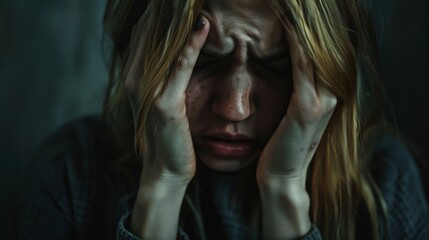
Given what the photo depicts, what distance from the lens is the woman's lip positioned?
2.71 feet

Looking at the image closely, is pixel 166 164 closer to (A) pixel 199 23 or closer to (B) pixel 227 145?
(B) pixel 227 145

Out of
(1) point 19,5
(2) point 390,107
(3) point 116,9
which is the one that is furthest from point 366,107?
(1) point 19,5

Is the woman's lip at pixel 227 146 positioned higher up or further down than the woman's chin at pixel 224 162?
higher up

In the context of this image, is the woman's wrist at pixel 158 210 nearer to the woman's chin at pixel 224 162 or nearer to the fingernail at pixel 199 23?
the woman's chin at pixel 224 162

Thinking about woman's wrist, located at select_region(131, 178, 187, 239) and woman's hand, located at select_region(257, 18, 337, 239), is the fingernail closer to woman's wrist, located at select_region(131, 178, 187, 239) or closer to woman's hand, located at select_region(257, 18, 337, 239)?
woman's hand, located at select_region(257, 18, 337, 239)

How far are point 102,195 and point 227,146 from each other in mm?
222

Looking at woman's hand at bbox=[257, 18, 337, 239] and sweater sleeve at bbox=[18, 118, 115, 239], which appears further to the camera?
sweater sleeve at bbox=[18, 118, 115, 239]

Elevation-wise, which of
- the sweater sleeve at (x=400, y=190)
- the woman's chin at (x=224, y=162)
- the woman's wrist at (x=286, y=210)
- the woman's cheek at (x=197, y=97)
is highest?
the woman's cheek at (x=197, y=97)

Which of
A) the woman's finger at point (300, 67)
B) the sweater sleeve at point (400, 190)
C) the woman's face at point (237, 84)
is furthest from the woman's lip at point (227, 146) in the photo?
the sweater sleeve at point (400, 190)

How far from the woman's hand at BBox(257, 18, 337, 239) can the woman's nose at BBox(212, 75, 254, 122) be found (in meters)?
0.06

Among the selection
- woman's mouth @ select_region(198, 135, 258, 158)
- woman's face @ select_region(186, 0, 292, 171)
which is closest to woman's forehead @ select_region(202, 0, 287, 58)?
woman's face @ select_region(186, 0, 292, 171)

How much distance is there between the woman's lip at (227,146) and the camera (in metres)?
0.83

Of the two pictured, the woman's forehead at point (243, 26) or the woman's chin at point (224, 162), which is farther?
the woman's chin at point (224, 162)

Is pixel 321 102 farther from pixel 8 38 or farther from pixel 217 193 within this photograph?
pixel 8 38
